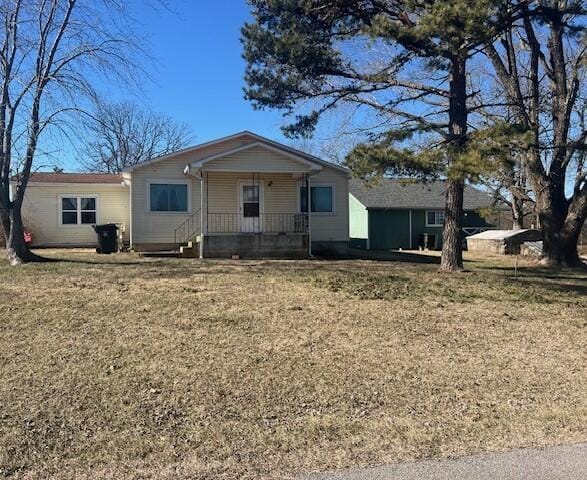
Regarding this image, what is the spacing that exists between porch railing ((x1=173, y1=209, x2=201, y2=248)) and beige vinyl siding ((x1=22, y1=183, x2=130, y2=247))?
10.3ft

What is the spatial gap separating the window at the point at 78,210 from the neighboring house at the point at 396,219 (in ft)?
44.9

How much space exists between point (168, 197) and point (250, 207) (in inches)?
114

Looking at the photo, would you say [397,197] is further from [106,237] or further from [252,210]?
[106,237]

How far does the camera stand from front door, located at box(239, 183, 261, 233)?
2033cm

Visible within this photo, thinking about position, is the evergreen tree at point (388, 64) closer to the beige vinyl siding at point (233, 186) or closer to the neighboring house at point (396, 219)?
the beige vinyl siding at point (233, 186)

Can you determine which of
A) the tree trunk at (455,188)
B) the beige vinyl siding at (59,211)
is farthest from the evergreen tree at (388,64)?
the beige vinyl siding at (59,211)

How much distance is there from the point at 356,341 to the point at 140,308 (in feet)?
10.4

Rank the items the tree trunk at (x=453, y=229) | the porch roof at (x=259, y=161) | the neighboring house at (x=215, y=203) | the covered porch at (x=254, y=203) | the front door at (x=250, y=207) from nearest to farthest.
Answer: the tree trunk at (x=453, y=229)
the covered porch at (x=254, y=203)
the porch roof at (x=259, y=161)
the neighboring house at (x=215, y=203)
the front door at (x=250, y=207)

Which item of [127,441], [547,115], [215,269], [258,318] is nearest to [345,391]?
[127,441]

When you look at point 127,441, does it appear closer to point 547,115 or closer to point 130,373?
point 130,373

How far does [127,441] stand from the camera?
4336 mm

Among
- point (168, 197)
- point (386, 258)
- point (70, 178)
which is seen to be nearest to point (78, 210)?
point (70, 178)

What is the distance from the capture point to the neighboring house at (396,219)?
2986 centimetres

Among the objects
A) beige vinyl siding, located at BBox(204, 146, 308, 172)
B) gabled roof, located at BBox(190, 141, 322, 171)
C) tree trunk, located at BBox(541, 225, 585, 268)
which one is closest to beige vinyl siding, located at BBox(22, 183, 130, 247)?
beige vinyl siding, located at BBox(204, 146, 308, 172)
